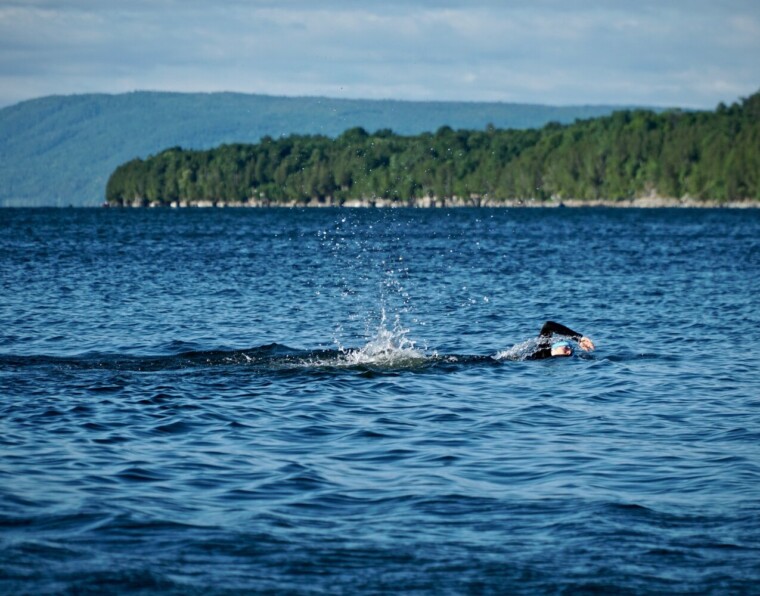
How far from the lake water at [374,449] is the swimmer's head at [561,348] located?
26 cm

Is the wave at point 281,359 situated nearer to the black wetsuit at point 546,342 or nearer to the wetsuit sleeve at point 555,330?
the black wetsuit at point 546,342

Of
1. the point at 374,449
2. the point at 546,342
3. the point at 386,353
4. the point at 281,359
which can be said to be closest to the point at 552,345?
the point at 546,342

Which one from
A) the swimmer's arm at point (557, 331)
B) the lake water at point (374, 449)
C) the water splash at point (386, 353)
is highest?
the swimmer's arm at point (557, 331)

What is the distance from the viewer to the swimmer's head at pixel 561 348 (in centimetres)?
2586

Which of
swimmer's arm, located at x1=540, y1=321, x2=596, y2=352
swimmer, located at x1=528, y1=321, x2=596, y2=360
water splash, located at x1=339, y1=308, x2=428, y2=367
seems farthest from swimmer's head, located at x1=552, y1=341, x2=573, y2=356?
water splash, located at x1=339, y1=308, x2=428, y2=367

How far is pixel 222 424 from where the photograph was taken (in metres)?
18.2

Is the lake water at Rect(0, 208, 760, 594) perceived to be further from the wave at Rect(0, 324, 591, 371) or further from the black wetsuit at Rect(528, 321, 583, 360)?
the black wetsuit at Rect(528, 321, 583, 360)

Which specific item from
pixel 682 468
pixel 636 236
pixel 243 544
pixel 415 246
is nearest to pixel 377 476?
pixel 243 544

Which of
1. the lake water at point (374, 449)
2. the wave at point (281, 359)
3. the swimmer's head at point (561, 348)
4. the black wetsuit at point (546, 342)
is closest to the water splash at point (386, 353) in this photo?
the wave at point (281, 359)

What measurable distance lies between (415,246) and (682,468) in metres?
74.7

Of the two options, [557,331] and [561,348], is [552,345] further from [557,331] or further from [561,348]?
[557,331]

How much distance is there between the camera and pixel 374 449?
16.5 meters

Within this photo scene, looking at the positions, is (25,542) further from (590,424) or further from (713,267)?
(713,267)

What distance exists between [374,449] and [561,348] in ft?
34.0
